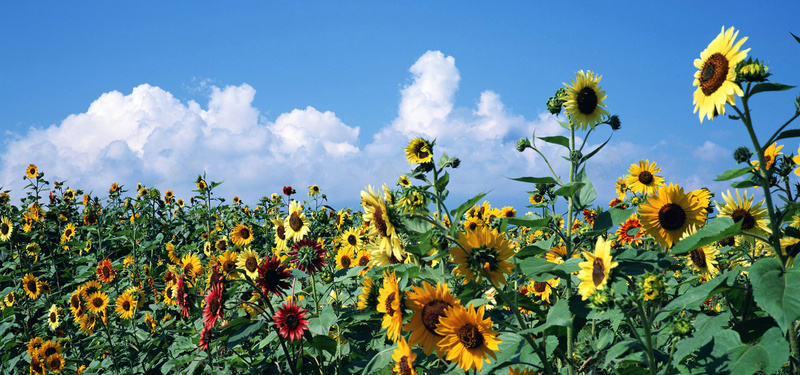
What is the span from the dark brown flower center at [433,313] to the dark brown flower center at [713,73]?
4.22 ft

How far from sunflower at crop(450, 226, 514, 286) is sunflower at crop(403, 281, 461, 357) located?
0.11 m

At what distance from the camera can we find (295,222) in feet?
12.9

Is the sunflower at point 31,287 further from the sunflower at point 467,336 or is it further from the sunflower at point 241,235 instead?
the sunflower at point 467,336

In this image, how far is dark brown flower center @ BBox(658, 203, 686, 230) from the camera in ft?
8.02

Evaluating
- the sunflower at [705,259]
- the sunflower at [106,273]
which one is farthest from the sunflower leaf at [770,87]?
the sunflower at [106,273]

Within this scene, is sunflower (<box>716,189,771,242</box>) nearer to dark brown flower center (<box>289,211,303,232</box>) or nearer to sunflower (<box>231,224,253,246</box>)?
dark brown flower center (<box>289,211,303,232</box>)

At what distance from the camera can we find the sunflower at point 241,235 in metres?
5.79

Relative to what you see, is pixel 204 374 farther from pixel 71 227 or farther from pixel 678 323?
pixel 71 227

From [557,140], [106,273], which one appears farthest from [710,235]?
[106,273]

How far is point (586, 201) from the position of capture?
7.50ft

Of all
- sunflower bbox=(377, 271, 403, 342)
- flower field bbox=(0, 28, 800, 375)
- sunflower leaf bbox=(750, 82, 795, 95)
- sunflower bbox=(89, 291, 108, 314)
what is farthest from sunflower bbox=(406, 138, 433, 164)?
sunflower bbox=(89, 291, 108, 314)

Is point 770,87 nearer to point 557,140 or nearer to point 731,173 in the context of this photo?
point 731,173

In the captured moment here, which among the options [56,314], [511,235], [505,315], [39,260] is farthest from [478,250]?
[39,260]

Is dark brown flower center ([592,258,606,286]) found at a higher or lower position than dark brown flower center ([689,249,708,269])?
lower
